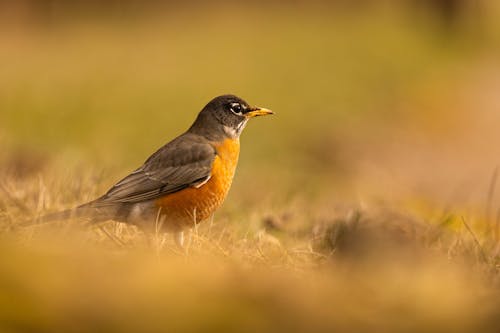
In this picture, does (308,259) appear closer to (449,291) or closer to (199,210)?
(199,210)

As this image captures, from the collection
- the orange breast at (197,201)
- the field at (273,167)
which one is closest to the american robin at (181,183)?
the orange breast at (197,201)

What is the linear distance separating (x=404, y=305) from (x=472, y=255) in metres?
2.39

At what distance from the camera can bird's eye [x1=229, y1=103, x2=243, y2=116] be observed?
571 cm

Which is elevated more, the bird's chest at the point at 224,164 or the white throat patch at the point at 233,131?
the white throat patch at the point at 233,131

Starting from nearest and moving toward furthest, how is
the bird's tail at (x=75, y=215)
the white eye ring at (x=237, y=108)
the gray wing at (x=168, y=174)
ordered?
the bird's tail at (x=75, y=215), the gray wing at (x=168, y=174), the white eye ring at (x=237, y=108)

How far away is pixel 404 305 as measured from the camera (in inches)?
60.2

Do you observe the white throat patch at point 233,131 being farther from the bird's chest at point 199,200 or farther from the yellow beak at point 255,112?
the bird's chest at point 199,200

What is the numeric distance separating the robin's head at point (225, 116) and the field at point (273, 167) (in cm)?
58

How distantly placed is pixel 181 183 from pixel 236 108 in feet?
3.09

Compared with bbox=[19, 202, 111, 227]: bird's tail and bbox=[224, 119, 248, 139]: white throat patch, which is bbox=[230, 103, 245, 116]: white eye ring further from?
bbox=[19, 202, 111, 227]: bird's tail

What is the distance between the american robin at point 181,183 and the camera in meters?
4.66

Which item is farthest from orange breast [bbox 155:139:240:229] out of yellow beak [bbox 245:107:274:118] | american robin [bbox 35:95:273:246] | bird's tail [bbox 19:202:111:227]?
yellow beak [bbox 245:107:274:118]

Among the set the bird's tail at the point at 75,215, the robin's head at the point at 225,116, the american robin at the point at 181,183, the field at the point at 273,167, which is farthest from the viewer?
the robin's head at the point at 225,116

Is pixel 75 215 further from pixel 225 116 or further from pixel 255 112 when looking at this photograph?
pixel 255 112
